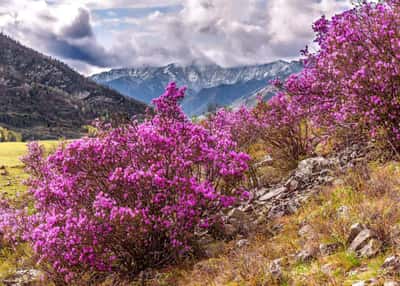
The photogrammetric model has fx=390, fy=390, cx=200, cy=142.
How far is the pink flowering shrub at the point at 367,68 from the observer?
8.84 metres

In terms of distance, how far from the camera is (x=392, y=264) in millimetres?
5219

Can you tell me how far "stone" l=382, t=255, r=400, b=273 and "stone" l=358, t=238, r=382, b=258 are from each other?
51 cm

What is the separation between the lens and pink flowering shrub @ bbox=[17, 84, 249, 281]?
8555mm

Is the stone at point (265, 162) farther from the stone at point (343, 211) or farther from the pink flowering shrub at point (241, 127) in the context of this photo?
the stone at point (343, 211)

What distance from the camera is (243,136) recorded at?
606 inches

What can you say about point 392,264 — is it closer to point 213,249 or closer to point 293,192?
point 213,249

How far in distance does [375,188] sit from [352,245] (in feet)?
7.50

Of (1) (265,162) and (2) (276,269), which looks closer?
(2) (276,269)

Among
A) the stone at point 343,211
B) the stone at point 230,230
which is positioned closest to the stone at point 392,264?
the stone at point 343,211

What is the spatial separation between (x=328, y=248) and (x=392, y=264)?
5.24 feet

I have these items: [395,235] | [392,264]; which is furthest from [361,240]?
[392,264]

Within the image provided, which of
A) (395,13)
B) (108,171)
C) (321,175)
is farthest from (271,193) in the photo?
(395,13)

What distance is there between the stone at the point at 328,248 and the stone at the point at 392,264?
4.27 ft

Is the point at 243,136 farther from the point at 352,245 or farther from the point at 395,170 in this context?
the point at 352,245
